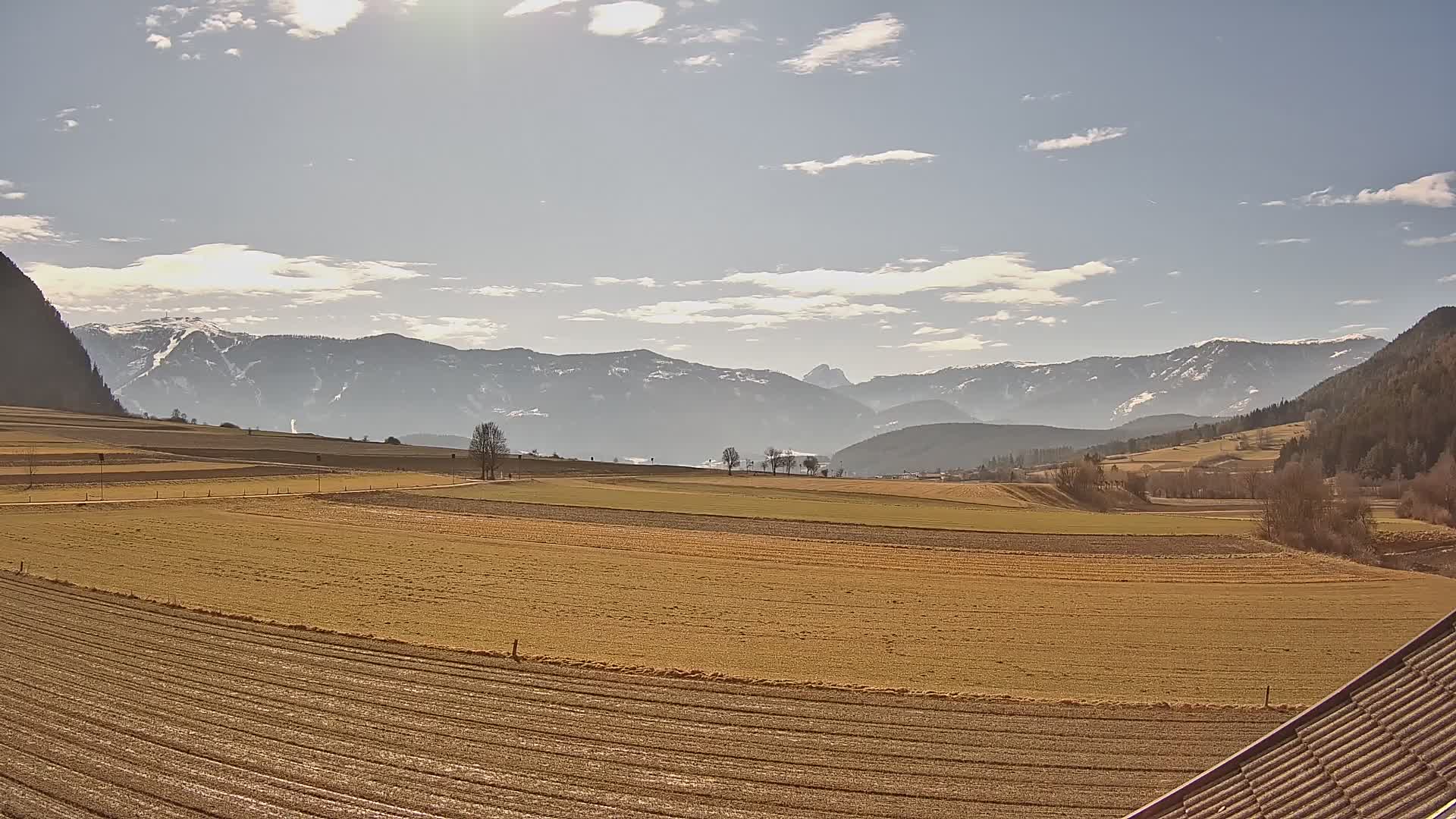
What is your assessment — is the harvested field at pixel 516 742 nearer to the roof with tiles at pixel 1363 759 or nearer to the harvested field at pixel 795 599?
the harvested field at pixel 795 599

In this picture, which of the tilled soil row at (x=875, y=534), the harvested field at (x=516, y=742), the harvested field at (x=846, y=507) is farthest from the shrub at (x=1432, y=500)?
the harvested field at (x=516, y=742)

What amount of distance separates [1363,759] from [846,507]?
80.9 m

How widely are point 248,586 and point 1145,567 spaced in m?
48.1

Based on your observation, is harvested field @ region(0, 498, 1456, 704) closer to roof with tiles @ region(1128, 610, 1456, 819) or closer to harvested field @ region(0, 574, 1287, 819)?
harvested field @ region(0, 574, 1287, 819)

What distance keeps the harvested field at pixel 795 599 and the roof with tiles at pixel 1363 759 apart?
46.5ft

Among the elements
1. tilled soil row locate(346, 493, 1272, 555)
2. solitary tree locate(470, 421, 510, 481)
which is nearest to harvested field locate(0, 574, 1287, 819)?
tilled soil row locate(346, 493, 1272, 555)

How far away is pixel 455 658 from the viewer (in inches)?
1109

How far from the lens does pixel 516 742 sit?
20.9 m

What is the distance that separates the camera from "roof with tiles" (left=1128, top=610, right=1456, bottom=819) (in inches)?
386

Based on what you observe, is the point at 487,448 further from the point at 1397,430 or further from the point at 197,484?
the point at 1397,430

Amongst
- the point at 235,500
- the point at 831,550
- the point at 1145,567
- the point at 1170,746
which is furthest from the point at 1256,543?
the point at 235,500

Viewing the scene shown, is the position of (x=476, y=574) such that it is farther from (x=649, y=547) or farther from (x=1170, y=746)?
(x=1170, y=746)

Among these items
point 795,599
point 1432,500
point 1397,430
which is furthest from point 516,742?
point 1397,430

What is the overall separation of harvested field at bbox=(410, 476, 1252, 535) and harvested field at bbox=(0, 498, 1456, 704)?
48.5ft
